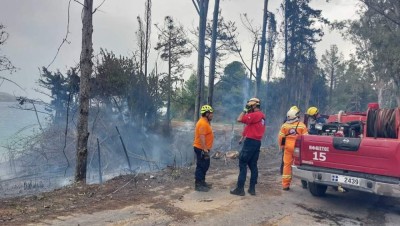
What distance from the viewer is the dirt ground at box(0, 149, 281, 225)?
5754mm

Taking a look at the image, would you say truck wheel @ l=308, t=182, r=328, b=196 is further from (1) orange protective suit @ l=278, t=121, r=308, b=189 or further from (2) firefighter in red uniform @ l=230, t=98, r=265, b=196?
(2) firefighter in red uniform @ l=230, t=98, r=265, b=196

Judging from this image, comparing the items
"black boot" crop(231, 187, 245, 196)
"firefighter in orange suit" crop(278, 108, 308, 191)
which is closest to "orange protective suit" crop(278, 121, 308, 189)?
"firefighter in orange suit" crop(278, 108, 308, 191)

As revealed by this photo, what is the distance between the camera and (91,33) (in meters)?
8.40

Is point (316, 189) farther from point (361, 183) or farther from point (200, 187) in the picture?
point (200, 187)

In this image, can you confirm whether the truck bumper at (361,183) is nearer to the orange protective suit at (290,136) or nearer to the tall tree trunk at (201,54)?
the orange protective suit at (290,136)

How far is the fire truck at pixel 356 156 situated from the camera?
5.83 m

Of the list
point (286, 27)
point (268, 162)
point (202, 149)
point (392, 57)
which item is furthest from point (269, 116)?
point (202, 149)

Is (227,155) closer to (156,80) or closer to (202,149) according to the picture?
(202,149)

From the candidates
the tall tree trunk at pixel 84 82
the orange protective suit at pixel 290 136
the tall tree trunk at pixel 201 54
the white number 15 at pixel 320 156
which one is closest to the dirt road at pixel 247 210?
the orange protective suit at pixel 290 136

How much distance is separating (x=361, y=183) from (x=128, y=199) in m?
4.36

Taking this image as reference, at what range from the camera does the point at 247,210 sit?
6.41 m

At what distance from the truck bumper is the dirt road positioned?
0.57 meters

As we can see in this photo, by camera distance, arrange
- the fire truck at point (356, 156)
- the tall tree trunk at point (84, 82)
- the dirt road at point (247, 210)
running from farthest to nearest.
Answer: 1. the tall tree trunk at point (84, 82)
2. the fire truck at point (356, 156)
3. the dirt road at point (247, 210)

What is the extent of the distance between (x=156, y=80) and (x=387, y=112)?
1706 centimetres
